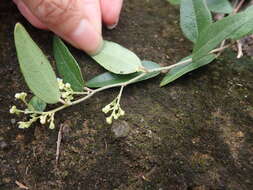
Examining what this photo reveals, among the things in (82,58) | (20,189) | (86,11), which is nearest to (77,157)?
(20,189)

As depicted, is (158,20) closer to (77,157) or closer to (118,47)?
(118,47)

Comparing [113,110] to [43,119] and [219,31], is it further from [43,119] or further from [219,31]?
[219,31]

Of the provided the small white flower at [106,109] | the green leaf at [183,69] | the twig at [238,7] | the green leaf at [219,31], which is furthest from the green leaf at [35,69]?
the twig at [238,7]

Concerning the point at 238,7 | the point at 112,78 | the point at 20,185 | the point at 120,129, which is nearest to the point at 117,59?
the point at 112,78

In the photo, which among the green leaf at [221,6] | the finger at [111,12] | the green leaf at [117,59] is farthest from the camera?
the green leaf at [221,6]

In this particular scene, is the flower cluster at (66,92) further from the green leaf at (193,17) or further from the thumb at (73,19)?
the green leaf at (193,17)

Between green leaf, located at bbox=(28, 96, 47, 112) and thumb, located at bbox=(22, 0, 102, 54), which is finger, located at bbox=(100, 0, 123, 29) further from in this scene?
green leaf, located at bbox=(28, 96, 47, 112)
